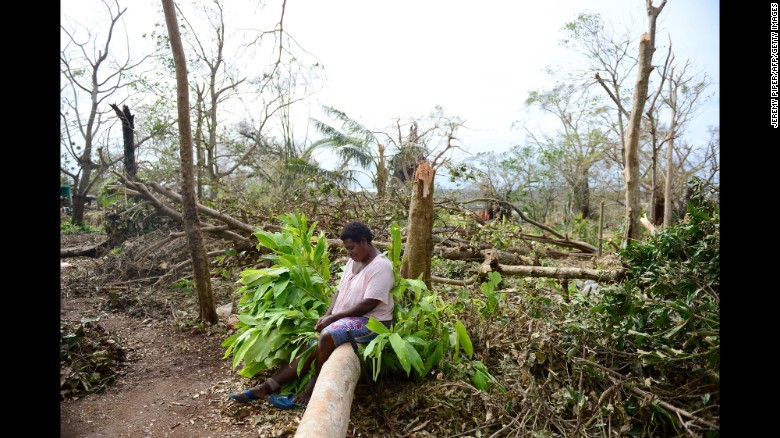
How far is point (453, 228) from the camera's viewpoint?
7.70 meters

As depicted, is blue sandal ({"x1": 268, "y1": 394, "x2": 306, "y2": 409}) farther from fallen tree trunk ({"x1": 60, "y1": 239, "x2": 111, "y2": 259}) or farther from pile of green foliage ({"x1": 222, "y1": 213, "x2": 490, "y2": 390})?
fallen tree trunk ({"x1": 60, "y1": 239, "x2": 111, "y2": 259})

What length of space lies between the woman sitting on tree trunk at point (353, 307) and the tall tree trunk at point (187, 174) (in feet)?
7.53

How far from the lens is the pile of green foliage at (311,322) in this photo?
360 centimetres

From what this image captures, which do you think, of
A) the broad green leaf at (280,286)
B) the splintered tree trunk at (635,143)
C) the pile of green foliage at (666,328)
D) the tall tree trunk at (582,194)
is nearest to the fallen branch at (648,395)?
the pile of green foliage at (666,328)

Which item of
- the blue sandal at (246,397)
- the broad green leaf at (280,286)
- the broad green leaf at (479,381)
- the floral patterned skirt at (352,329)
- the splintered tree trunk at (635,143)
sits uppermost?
the splintered tree trunk at (635,143)

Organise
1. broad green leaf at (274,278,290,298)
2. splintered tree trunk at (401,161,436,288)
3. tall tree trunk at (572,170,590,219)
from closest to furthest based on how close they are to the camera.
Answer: broad green leaf at (274,278,290,298) < splintered tree trunk at (401,161,436,288) < tall tree trunk at (572,170,590,219)

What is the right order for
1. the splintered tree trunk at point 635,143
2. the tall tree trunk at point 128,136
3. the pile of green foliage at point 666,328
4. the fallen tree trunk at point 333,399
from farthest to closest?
the tall tree trunk at point 128,136, the splintered tree trunk at point 635,143, the pile of green foliage at point 666,328, the fallen tree trunk at point 333,399

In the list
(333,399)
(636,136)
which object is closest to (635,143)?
(636,136)

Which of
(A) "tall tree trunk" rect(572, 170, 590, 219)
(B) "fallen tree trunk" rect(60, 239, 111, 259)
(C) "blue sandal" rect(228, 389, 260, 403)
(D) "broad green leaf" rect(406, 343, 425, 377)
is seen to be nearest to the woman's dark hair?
(D) "broad green leaf" rect(406, 343, 425, 377)

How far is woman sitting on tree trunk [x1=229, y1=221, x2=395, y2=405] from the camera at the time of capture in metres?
3.56

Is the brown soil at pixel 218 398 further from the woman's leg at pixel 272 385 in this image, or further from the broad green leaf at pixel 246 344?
the broad green leaf at pixel 246 344

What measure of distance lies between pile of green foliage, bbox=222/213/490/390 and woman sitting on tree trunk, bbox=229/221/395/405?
0.34 ft
